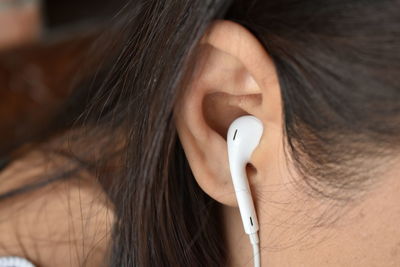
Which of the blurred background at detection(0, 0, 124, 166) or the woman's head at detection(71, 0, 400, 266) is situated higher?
the blurred background at detection(0, 0, 124, 166)

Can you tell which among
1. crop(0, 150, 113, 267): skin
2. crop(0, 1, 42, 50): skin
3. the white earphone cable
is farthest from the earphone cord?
crop(0, 1, 42, 50): skin

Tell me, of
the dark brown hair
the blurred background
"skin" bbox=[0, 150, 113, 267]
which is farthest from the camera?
the blurred background

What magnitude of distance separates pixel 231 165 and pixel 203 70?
0.09 meters

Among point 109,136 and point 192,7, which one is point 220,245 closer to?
point 109,136

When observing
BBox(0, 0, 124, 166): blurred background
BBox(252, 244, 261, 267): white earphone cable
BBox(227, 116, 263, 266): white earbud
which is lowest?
BBox(252, 244, 261, 267): white earphone cable

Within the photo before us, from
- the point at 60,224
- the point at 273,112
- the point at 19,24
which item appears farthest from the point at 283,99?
the point at 19,24

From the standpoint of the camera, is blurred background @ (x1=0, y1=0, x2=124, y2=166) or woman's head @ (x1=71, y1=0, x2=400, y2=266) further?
blurred background @ (x1=0, y1=0, x2=124, y2=166)

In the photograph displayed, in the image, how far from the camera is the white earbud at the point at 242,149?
24.4 inches

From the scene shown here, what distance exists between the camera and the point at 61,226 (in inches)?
34.2

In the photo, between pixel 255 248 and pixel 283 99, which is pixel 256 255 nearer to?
pixel 255 248

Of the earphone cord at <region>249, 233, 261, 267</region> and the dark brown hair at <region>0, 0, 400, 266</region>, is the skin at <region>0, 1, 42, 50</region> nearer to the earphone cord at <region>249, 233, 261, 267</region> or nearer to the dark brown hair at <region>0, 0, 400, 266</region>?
the dark brown hair at <region>0, 0, 400, 266</region>

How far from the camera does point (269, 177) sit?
0.64 metres

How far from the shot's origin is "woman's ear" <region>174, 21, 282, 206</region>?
58 cm

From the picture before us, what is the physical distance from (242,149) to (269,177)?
4cm
